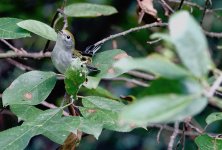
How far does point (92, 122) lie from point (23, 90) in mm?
344

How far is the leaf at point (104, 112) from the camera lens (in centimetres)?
148

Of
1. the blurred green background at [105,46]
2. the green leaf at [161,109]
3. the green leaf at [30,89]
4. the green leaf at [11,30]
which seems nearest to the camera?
the green leaf at [161,109]

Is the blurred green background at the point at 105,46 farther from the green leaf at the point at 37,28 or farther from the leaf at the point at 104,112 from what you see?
→ the leaf at the point at 104,112

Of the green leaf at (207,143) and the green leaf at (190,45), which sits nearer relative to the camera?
the green leaf at (190,45)

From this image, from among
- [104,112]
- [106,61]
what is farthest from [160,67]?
[106,61]

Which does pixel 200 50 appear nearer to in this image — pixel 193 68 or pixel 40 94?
pixel 193 68

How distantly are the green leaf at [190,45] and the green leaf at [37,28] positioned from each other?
1.04 metres

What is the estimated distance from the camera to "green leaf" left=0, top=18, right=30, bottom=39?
1.73m

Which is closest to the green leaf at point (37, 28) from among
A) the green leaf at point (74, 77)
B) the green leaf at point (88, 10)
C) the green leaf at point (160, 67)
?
the green leaf at point (74, 77)

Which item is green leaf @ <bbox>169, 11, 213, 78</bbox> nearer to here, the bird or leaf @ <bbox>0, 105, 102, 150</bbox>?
leaf @ <bbox>0, 105, 102, 150</bbox>

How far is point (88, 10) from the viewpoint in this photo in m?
2.27

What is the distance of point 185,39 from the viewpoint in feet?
2.26

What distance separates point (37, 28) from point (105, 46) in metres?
1.85

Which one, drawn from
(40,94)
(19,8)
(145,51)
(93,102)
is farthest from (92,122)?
(145,51)
